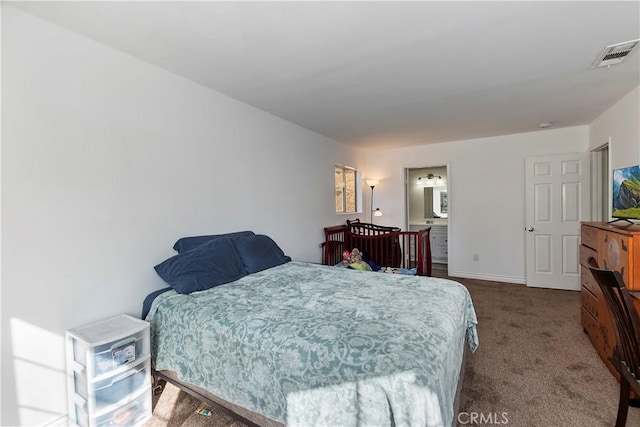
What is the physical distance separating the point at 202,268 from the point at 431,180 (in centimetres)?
582

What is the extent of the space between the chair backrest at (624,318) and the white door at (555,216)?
3.35m

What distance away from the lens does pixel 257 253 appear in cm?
278

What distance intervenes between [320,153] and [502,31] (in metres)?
2.92

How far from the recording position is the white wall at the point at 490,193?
4.57 meters

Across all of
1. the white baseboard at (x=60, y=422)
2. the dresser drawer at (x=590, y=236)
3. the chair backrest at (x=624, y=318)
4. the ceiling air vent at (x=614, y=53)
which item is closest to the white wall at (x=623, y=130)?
the dresser drawer at (x=590, y=236)

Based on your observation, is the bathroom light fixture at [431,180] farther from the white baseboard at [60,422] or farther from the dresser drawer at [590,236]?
the white baseboard at [60,422]

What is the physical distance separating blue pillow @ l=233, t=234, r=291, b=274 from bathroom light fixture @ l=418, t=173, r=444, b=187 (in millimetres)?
4891

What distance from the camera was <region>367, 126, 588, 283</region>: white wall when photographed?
4570 mm

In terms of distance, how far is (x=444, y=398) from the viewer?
117 centimetres

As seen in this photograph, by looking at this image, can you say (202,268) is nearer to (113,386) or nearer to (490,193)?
(113,386)

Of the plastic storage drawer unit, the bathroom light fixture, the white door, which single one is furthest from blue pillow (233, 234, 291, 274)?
the bathroom light fixture

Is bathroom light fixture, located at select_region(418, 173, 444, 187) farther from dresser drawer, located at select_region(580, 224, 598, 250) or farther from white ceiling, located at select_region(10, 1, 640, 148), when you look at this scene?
dresser drawer, located at select_region(580, 224, 598, 250)

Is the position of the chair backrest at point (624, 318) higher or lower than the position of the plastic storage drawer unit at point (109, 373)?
higher

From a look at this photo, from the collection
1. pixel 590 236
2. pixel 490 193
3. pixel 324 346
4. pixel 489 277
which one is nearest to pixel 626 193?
pixel 590 236
